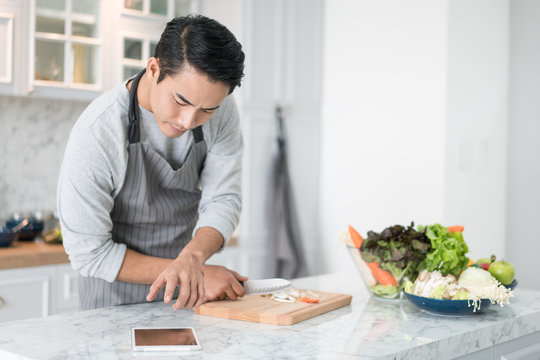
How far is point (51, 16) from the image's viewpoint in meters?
3.08

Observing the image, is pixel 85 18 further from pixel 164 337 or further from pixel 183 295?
pixel 164 337

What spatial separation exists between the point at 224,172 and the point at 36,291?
4.68 ft

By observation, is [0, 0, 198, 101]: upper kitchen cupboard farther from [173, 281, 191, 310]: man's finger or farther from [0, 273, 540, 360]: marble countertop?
[173, 281, 191, 310]: man's finger

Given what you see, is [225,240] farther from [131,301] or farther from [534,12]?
[534,12]

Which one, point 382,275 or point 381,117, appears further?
point 381,117

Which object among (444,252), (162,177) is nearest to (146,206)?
(162,177)

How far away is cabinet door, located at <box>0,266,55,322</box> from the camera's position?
2754 mm

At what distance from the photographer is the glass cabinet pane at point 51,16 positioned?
304 cm

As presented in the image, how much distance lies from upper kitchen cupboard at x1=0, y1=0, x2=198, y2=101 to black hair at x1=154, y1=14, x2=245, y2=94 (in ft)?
5.55

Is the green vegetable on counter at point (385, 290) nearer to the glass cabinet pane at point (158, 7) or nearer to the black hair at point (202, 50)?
the black hair at point (202, 50)

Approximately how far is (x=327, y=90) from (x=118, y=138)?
8.19 ft

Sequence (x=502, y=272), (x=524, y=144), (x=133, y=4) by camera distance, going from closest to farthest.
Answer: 1. (x=502, y=272)
2. (x=133, y=4)
3. (x=524, y=144)

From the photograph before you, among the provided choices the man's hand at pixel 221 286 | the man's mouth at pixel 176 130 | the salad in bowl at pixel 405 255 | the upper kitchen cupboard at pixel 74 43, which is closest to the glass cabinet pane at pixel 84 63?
the upper kitchen cupboard at pixel 74 43

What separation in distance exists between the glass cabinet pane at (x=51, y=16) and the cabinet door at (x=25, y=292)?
1.19 meters
